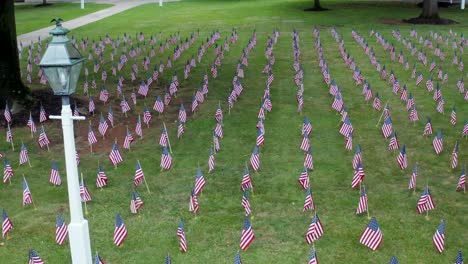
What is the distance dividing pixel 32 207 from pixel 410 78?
16.1m

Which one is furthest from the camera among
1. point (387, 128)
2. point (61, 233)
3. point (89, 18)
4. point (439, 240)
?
point (89, 18)

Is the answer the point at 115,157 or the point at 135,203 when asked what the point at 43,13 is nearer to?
the point at 115,157

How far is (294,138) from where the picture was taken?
611 inches

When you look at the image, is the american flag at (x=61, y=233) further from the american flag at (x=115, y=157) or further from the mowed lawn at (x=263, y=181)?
the american flag at (x=115, y=157)

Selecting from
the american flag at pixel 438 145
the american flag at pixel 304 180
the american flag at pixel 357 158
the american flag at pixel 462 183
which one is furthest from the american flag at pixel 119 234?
the american flag at pixel 438 145

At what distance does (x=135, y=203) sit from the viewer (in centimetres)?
1110

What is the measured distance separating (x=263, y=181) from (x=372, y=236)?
3.69 meters

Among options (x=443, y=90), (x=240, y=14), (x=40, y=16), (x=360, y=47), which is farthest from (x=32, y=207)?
Answer: (x=40, y=16)

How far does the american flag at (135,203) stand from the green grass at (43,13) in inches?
1185

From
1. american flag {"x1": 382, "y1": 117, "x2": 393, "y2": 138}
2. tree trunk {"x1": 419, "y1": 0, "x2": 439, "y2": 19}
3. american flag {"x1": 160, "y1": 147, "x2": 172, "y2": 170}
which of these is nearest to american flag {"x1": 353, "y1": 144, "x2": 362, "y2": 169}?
american flag {"x1": 382, "y1": 117, "x2": 393, "y2": 138}

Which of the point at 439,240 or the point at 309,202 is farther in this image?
the point at 309,202

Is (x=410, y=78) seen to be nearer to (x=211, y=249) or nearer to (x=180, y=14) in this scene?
(x=211, y=249)

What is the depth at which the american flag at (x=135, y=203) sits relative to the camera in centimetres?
1103

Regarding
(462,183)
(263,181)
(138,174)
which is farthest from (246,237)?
(462,183)
